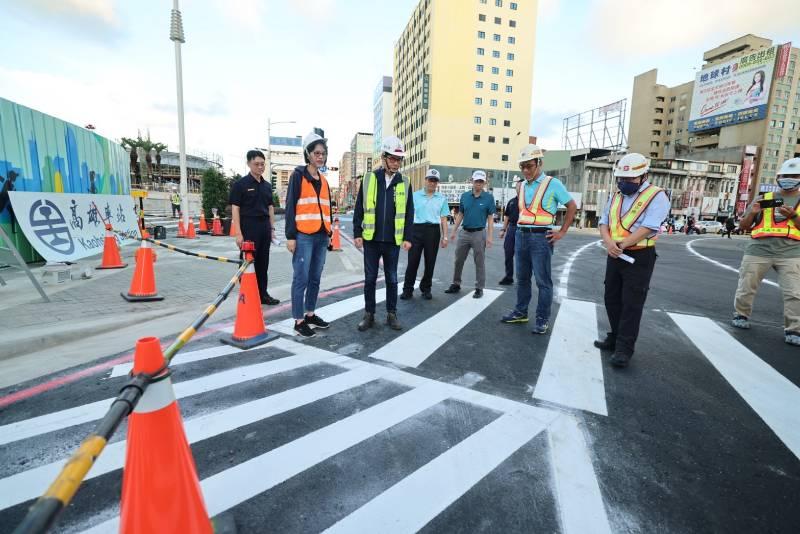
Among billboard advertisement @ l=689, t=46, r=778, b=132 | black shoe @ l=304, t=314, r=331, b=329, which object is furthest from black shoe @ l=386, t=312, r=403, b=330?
billboard advertisement @ l=689, t=46, r=778, b=132

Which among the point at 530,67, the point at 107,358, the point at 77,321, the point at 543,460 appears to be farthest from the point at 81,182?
the point at 530,67

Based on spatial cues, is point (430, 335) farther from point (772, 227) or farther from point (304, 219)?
point (772, 227)

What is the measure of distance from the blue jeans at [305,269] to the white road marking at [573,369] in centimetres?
259

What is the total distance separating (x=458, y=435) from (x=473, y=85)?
76.7 meters

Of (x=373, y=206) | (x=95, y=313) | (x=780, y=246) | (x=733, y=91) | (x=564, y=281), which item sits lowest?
(x=564, y=281)

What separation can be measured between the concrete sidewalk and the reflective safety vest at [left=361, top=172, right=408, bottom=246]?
5.52 ft

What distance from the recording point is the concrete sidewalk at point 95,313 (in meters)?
3.66

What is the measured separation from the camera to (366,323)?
4613mm

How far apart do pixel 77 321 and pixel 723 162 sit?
320 feet

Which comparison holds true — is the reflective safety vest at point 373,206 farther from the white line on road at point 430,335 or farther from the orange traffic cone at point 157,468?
the orange traffic cone at point 157,468

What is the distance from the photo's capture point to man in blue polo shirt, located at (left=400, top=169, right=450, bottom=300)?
6.23 m

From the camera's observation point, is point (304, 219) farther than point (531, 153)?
No

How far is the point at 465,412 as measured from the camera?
2.79 metres

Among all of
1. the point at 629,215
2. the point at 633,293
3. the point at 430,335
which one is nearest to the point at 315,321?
the point at 430,335
